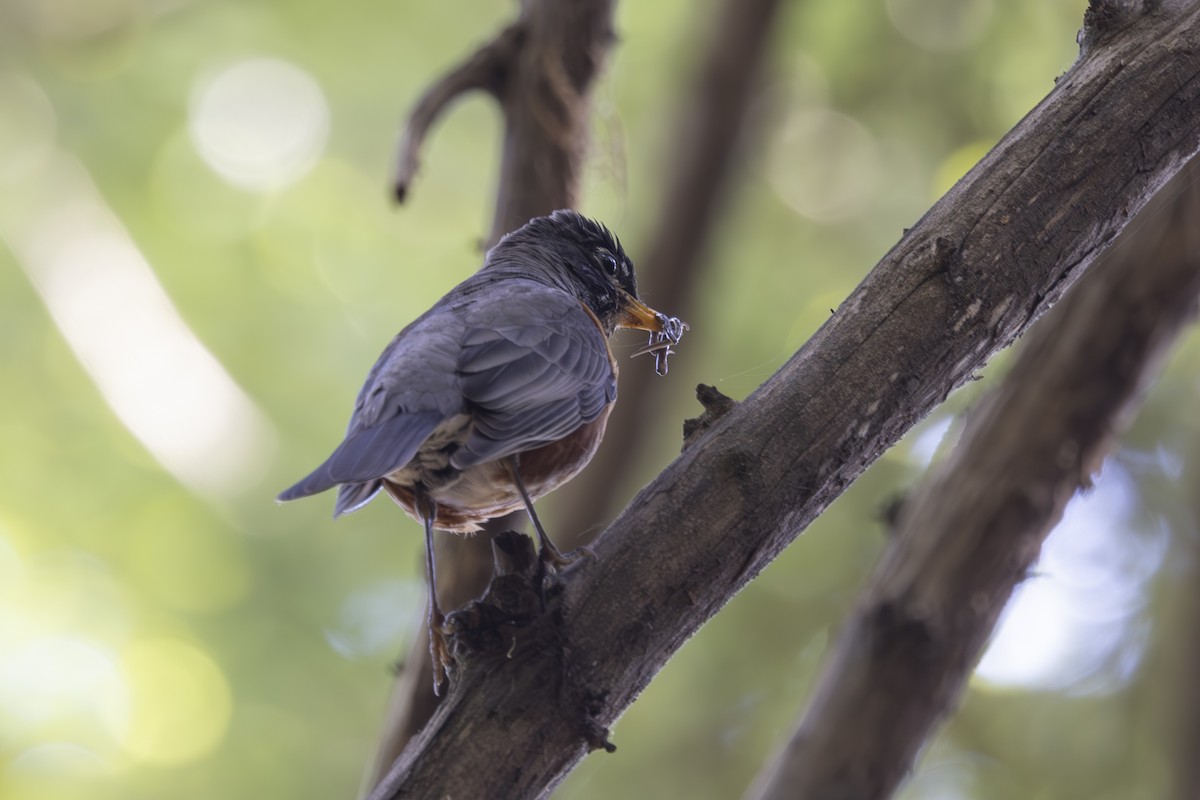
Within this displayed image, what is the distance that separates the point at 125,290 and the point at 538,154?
3.91 metres

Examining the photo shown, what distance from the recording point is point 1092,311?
4707mm

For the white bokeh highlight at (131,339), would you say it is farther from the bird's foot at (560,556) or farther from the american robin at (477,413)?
the bird's foot at (560,556)

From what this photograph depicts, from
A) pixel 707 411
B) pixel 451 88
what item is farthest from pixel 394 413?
pixel 451 88

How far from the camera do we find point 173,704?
6.65 meters

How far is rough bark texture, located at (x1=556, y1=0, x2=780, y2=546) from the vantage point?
19.2ft

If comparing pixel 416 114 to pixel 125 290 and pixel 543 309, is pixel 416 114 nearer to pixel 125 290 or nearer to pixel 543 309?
pixel 543 309

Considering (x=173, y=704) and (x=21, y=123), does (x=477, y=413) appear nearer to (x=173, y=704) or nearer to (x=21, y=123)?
(x=173, y=704)

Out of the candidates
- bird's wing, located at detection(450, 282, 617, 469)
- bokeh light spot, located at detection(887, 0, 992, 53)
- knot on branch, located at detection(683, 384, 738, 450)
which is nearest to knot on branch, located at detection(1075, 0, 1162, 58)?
knot on branch, located at detection(683, 384, 738, 450)

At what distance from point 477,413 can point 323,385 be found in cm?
484

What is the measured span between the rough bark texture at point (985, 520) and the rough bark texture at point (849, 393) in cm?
193

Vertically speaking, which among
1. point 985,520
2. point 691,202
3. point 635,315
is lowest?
point 985,520

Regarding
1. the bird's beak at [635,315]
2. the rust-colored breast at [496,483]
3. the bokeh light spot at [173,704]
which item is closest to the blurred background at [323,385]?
the bokeh light spot at [173,704]

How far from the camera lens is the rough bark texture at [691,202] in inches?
231

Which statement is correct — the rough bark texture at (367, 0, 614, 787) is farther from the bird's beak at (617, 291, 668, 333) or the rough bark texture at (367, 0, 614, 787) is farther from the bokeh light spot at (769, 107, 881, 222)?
the bokeh light spot at (769, 107, 881, 222)
